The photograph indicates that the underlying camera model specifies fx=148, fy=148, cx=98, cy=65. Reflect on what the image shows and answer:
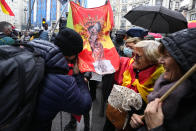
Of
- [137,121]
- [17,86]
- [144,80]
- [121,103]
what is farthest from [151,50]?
[17,86]

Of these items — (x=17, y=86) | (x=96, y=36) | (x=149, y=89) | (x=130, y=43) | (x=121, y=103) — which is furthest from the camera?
(x=96, y=36)

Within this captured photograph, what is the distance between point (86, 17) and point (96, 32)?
1.20 feet

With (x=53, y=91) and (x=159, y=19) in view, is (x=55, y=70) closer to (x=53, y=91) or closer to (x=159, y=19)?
(x=53, y=91)

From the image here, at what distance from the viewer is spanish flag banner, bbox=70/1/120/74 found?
2683mm

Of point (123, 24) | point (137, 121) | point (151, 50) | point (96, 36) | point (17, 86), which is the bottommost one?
point (137, 121)

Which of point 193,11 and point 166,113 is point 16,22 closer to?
point 193,11

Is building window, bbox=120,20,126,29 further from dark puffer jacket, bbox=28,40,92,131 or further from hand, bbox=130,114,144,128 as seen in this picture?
dark puffer jacket, bbox=28,40,92,131

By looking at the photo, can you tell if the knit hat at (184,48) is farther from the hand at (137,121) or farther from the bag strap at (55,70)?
the bag strap at (55,70)

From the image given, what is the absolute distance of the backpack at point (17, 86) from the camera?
85 centimetres

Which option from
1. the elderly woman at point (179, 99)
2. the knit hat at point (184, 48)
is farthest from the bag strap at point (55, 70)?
the knit hat at point (184, 48)

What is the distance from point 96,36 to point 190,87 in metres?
2.26

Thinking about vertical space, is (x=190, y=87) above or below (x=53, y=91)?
above

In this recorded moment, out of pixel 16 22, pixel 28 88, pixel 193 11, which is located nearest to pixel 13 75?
pixel 28 88

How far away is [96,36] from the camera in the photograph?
9.78 ft
